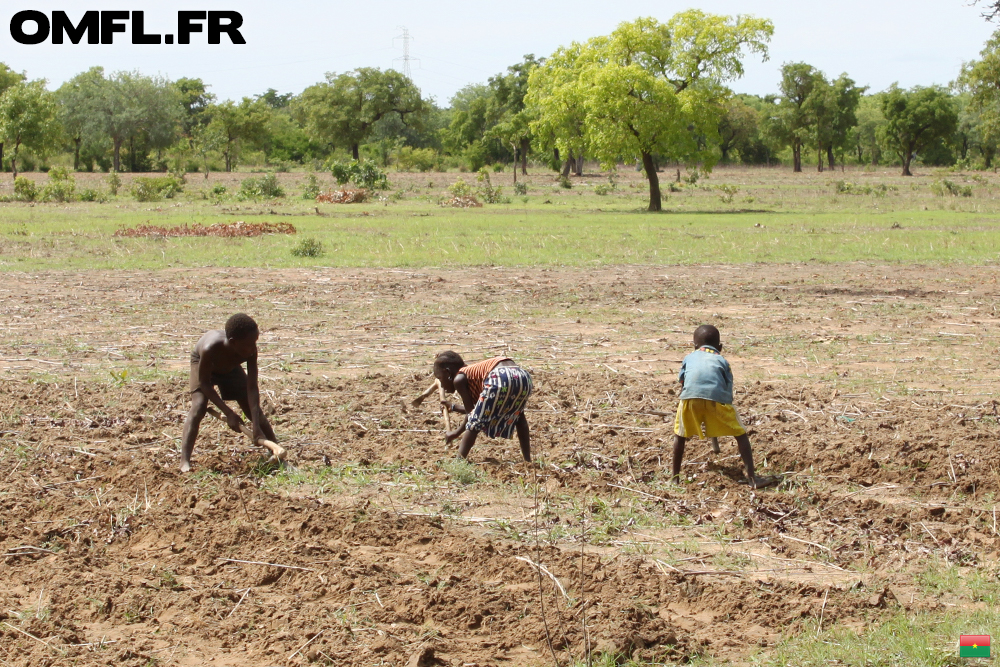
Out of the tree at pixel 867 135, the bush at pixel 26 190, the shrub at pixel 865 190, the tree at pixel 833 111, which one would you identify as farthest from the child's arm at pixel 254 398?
the tree at pixel 867 135

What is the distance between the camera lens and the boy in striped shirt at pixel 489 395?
20.6ft

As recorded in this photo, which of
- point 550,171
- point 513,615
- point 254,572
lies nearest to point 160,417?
point 254,572

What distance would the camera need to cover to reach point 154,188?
137 feet

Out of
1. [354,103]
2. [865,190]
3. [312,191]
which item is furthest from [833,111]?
[312,191]

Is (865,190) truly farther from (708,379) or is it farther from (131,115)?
(131,115)

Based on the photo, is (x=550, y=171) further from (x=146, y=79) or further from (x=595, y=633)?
(x=595, y=633)

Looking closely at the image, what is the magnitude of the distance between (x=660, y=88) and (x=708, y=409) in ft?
106

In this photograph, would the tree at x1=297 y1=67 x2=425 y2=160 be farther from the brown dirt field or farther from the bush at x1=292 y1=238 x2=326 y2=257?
the brown dirt field

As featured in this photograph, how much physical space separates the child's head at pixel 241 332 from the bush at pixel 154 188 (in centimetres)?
3713

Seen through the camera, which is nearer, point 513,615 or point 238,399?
point 513,615

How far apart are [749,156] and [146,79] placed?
53.0 metres

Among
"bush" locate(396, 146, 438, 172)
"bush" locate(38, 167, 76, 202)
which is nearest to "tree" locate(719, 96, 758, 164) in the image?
"bush" locate(396, 146, 438, 172)

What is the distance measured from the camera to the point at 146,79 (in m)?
75.1

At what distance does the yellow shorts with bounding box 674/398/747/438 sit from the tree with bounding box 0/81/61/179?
57.9 meters
